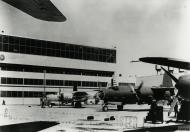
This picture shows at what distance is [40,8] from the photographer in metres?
8.84

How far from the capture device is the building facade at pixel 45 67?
54219 mm

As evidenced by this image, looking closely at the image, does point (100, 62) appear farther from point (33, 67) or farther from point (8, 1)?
point (8, 1)

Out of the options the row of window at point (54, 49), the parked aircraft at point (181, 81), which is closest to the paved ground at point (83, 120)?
the parked aircraft at point (181, 81)

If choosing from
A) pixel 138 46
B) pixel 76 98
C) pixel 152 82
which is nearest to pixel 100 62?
pixel 152 82

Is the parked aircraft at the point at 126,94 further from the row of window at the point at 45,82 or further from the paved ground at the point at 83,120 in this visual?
the row of window at the point at 45,82

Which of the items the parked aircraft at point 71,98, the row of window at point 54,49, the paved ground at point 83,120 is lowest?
the paved ground at point 83,120

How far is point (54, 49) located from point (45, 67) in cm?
469

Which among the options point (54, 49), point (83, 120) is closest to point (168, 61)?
point (83, 120)

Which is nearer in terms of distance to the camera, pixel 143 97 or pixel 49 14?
pixel 49 14

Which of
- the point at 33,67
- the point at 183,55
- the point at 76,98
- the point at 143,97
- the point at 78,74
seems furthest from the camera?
the point at 78,74

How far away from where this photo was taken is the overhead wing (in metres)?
8.47

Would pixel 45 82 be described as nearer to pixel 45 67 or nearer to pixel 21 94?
pixel 45 67

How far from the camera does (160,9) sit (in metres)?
15.8

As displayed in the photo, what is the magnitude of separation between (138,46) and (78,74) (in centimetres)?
4093
